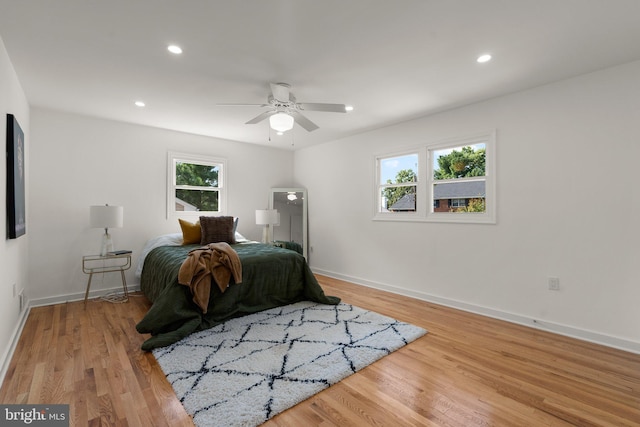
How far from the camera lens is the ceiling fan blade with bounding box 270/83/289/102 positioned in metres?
2.86

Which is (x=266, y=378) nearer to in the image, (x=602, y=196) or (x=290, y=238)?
(x=602, y=196)

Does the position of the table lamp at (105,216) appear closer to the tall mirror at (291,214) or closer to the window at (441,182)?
the tall mirror at (291,214)

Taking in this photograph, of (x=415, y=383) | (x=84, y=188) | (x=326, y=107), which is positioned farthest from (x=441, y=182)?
(x=84, y=188)

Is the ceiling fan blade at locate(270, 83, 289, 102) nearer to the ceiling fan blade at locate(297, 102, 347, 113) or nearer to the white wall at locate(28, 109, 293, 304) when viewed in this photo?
the ceiling fan blade at locate(297, 102, 347, 113)

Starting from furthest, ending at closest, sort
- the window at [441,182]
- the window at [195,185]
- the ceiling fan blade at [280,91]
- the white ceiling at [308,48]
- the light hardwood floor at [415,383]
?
the window at [195,185] → the window at [441,182] → the ceiling fan blade at [280,91] → the white ceiling at [308,48] → the light hardwood floor at [415,383]

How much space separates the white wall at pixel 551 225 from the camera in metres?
2.57

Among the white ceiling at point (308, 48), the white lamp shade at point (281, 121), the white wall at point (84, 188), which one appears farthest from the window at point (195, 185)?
the white lamp shade at point (281, 121)

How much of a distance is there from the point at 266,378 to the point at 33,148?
3994 mm

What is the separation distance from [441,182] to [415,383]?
258 cm

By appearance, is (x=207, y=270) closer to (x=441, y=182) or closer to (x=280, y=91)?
(x=280, y=91)

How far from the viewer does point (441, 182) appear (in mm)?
3852

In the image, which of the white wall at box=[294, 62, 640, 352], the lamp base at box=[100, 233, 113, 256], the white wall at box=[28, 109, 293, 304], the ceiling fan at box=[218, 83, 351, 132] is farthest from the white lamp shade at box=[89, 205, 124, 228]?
the white wall at box=[294, 62, 640, 352]

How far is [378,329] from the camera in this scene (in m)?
2.87

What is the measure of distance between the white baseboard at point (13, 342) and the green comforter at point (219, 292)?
2.63 ft
